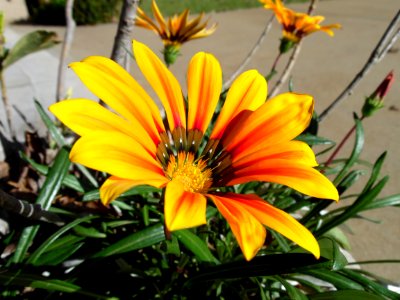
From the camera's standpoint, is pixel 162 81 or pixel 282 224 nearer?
pixel 282 224

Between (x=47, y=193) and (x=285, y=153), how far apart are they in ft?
2.01

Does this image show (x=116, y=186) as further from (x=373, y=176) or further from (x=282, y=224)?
(x=373, y=176)

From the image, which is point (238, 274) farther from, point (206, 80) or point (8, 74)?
point (8, 74)

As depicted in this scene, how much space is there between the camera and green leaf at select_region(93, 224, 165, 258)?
0.92 metres

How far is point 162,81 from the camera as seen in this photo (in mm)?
735

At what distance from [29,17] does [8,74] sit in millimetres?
3363

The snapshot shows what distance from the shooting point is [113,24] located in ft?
16.8

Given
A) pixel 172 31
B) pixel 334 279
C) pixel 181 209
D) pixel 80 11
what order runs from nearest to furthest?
1. pixel 181 209
2. pixel 334 279
3. pixel 172 31
4. pixel 80 11

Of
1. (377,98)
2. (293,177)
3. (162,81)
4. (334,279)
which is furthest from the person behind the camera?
(377,98)

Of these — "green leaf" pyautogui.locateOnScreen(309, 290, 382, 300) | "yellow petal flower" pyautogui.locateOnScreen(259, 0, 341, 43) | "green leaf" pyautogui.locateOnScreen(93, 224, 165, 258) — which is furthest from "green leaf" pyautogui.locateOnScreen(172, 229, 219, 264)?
"yellow petal flower" pyautogui.locateOnScreen(259, 0, 341, 43)

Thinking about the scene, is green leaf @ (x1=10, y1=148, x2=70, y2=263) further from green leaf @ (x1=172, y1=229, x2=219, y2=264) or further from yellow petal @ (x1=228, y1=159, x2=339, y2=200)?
yellow petal @ (x1=228, y1=159, x2=339, y2=200)

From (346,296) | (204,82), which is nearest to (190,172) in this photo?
(204,82)

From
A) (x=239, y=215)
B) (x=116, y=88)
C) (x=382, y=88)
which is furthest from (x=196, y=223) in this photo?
(x=382, y=88)

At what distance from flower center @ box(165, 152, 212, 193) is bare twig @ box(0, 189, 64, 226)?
291 mm
